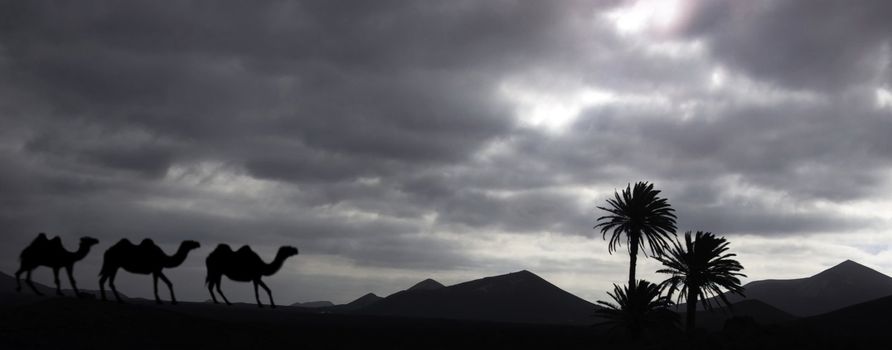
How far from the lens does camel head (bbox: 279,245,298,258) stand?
21656 mm

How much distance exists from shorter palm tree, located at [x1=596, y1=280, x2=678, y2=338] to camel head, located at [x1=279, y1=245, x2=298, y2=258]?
38032mm

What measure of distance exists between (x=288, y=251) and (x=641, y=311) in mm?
39982

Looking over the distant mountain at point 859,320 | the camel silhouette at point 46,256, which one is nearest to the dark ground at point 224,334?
the camel silhouette at point 46,256

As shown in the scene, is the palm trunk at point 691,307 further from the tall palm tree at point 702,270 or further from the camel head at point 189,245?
the camel head at point 189,245

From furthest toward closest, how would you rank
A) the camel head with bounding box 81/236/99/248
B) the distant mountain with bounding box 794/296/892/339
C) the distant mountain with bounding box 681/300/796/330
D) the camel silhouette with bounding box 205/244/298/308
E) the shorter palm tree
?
1. the distant mountain with bounding box 681/300/796/330
2. the distant mountain with bounding box 794/296/892/339
3. the shorter palm tree
4. the camel head with bounding box 81/236/99/248
5. the camel silhouette with bounding box 205/244/298/308

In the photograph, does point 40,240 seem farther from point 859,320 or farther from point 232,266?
point 859,320

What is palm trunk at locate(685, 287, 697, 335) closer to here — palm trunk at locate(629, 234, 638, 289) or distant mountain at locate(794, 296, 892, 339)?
palm trunk at locate(629, 234, 638, 289)

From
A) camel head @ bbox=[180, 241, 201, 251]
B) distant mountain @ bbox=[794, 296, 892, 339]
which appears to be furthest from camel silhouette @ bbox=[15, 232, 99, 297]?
distant mountain @ bbox=[794, 296, 892, 339]

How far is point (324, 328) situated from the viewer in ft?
118

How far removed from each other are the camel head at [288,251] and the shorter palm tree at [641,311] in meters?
38.0

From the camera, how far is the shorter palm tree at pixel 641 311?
5409 cm

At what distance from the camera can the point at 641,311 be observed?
5431 cm

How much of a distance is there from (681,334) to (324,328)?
995 inches

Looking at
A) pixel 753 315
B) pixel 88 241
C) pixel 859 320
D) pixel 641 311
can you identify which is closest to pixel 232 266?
pixel 88 241
